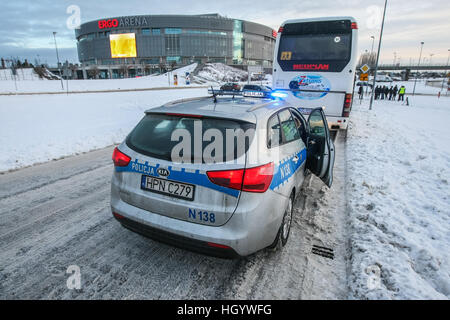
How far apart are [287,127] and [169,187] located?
174 cm

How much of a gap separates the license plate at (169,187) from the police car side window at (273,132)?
928 millimetres

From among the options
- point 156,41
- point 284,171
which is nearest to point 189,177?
point 284,171

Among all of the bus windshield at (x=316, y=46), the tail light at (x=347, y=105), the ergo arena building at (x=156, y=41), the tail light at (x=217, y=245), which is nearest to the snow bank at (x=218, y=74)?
the ergo arena building at (x=156, y=41)

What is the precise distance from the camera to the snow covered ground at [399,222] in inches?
103

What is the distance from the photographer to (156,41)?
9394cm

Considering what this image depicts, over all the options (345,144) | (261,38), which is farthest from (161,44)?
(345,144)

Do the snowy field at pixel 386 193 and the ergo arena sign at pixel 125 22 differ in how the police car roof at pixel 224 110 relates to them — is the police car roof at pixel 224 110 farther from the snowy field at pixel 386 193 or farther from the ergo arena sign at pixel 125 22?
the ergo arena sign at pixel 125 22

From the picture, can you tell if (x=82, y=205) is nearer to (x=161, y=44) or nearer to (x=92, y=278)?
(x=92, y=278)

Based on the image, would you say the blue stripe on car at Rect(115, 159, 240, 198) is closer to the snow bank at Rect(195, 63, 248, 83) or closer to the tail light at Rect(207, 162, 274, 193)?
the tail light at Rect(207, 162, 274, 193)

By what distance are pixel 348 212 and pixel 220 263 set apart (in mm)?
2284

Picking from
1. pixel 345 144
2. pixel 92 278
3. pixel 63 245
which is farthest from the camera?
pixel 345 144

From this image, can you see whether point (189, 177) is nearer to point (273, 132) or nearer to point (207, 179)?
point (207, 179)

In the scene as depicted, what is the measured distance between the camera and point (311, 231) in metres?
3.58
